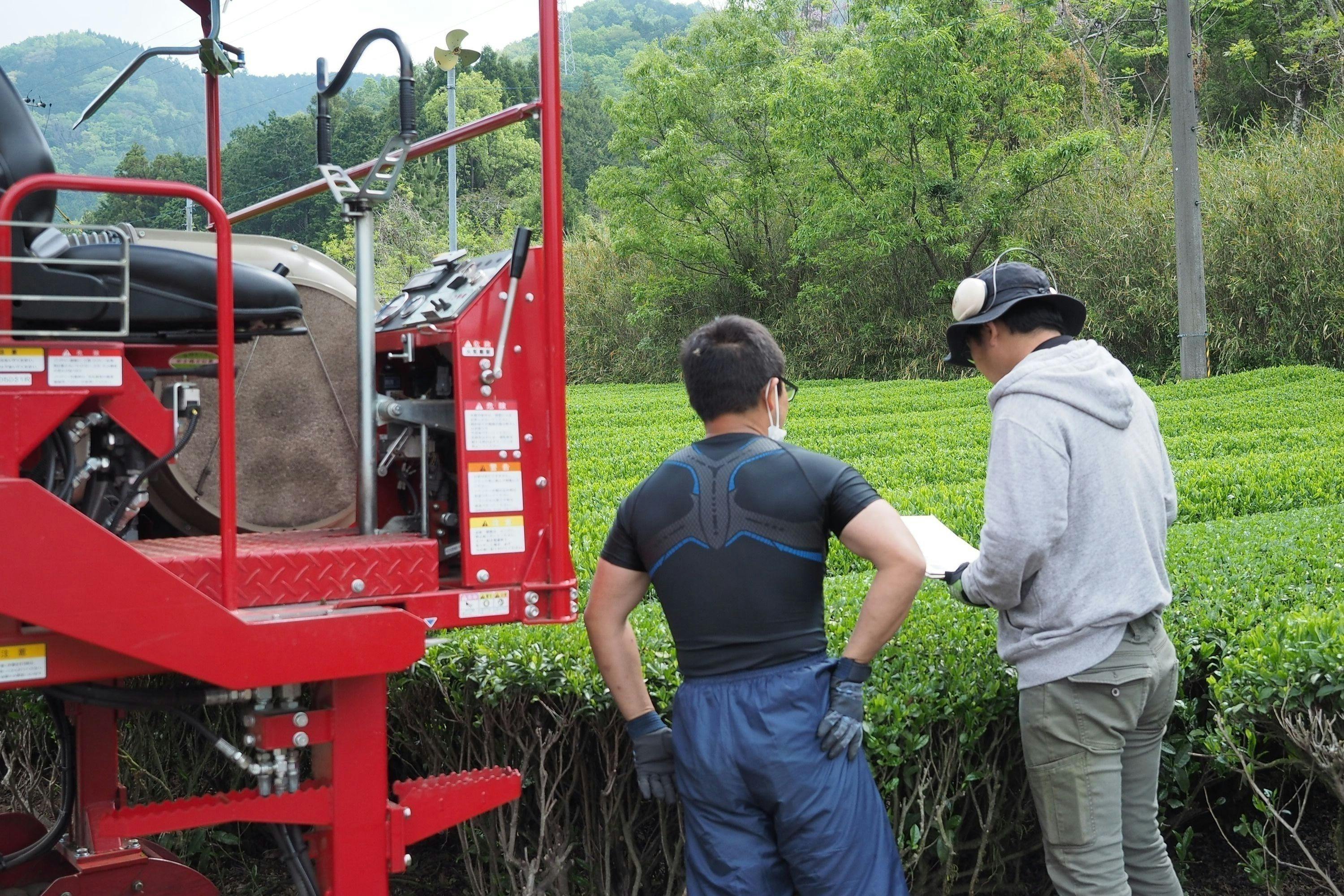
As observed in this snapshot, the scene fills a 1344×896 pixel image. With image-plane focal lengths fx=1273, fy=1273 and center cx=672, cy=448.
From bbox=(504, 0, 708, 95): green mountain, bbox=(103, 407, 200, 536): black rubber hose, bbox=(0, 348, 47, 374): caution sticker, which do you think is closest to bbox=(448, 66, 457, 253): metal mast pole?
bbox=(103, 407, 200, 536): black rubber hose

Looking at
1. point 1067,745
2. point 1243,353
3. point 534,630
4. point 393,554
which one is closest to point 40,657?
point 393,554

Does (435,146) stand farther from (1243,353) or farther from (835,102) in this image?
(835,102)

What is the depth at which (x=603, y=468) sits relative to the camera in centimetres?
1136

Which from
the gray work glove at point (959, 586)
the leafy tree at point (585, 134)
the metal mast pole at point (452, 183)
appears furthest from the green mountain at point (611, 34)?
the gray work glove at point (959, 586)

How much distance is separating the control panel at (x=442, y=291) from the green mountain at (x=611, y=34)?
6141 centimetres

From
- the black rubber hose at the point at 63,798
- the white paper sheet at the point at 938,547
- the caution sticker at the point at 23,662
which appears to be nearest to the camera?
the caution sticker at the point at 23,662

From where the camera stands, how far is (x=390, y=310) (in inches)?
158

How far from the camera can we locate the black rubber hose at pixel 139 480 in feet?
9.84

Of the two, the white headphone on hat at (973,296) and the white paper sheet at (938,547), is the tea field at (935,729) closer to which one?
the white paper sheet at (938,547)

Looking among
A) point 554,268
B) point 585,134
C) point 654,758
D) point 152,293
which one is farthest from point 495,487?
point 585,134

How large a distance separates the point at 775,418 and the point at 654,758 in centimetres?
94

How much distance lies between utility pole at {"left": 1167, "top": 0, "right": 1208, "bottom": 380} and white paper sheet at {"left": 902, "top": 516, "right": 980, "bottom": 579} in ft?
56.2

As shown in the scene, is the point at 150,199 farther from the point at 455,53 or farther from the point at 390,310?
the point at 455,53

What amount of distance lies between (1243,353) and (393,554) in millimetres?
20937
